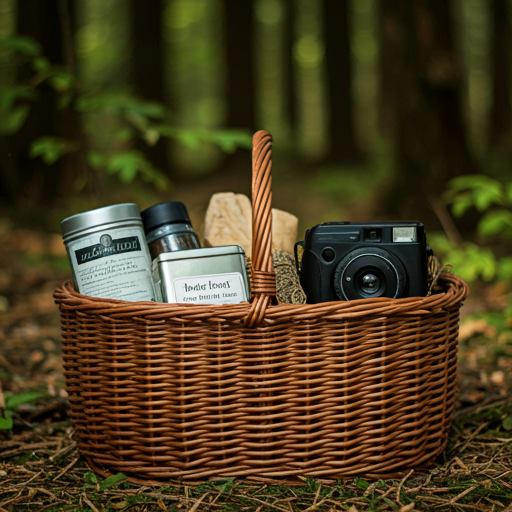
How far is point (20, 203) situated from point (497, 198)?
469 centimetres

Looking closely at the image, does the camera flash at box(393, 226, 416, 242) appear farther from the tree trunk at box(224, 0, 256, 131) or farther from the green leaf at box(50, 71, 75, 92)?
the tree trunk at box(224, 0, 256, 131)

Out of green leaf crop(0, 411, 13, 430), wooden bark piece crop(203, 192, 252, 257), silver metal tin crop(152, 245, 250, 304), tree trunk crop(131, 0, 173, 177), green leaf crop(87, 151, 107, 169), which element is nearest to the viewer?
silver metal tin crop(152, 245, 250, 304)

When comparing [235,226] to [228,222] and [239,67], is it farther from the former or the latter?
[239,67]

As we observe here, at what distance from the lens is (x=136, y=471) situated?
124 centimetres

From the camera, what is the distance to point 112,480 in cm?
124

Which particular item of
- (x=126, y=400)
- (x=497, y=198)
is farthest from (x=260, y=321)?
(x=497, y=198)

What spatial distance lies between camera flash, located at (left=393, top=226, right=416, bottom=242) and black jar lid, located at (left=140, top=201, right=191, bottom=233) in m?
0.61

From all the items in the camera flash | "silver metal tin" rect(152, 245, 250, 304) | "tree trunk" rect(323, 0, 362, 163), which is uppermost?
"tree trunk" rect(323, 0, 362, 163)

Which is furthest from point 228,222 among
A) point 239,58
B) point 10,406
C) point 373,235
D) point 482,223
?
point 239,58

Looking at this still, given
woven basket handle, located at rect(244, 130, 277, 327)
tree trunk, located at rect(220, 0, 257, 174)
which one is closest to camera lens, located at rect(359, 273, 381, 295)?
woven basket handle, located at rect(244, 130, 277, 327)

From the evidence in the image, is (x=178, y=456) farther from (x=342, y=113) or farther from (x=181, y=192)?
(x=342, y=113)

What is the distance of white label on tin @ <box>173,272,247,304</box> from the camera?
1252mm

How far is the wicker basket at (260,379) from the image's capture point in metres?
1.17

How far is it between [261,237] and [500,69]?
33.1ft
